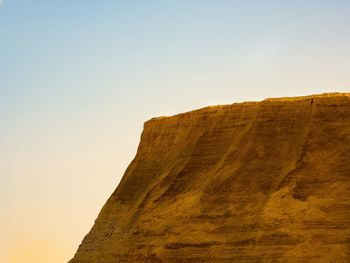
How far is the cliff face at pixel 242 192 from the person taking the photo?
55031 millimetres

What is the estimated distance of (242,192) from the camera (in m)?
59.3

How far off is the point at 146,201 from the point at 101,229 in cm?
452

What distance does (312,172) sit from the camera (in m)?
57.2

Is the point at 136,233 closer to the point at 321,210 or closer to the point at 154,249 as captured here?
the point at 154,249

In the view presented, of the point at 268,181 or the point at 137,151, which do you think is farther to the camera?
the point at 137,151

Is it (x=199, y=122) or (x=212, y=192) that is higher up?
(x=199, y=122)

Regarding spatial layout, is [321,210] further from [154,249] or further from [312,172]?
[154,249]

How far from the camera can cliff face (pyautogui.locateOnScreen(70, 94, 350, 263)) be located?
55031mm

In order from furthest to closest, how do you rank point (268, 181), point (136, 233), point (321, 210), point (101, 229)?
point (101, 229) < point (136, 233) < point (268, 181) < point (321, 210)

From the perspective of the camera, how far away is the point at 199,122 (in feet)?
220

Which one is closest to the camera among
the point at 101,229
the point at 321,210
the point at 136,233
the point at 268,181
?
the point at 321,210

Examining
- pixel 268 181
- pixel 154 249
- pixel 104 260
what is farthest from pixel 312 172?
pixel 104 260

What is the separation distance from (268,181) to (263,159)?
193cm

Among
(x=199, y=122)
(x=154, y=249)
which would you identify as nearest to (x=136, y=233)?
(x=154, y=249)
